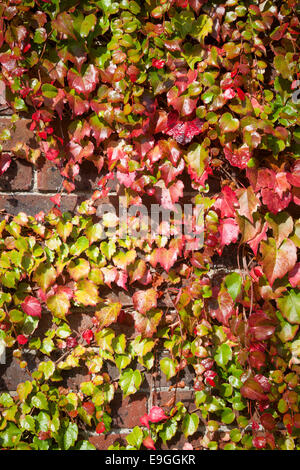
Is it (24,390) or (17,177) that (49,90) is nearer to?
(17,177)

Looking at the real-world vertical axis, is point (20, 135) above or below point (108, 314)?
above

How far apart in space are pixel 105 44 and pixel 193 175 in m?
0.49

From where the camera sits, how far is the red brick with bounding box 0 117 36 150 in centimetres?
113

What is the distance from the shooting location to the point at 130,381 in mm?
1110

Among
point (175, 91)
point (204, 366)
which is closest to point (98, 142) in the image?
point (175, 91)

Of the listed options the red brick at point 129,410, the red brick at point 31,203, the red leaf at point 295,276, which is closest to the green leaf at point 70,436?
the red brick at point 129,410

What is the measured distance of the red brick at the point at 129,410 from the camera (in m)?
1.13

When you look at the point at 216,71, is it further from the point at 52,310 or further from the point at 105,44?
the point at 52,310

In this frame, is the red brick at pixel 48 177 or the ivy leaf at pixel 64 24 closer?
the ivy leaf at pixel 64 24

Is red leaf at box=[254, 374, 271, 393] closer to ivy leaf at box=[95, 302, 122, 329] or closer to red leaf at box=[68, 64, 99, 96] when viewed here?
ivy leaf at box=[95, 302, 122, 329]

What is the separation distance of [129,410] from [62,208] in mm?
679

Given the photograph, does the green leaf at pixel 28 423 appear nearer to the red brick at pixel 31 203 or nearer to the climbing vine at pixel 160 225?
the climbing vine at pixel 160 225

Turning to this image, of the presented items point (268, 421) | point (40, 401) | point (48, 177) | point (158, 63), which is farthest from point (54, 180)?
point (268, 421)

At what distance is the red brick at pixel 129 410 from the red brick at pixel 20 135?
87 centimetres
